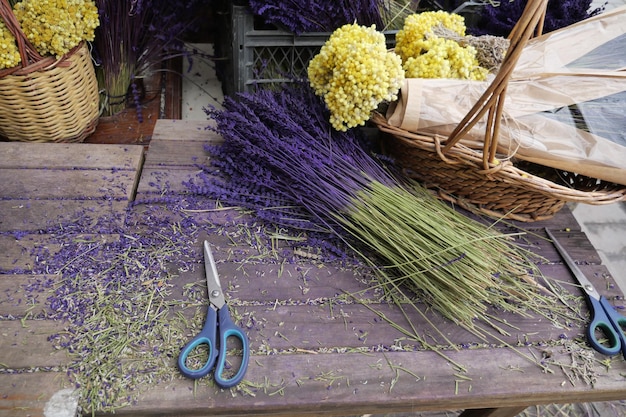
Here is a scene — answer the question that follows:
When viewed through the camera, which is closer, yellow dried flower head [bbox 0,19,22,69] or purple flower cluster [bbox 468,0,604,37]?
yellow dried flower head [bbox 0,19,22,69]

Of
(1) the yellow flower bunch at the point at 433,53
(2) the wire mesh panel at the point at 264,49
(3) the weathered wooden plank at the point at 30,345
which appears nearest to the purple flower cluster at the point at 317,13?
(2) the wire mesh panel at the point at 264,49

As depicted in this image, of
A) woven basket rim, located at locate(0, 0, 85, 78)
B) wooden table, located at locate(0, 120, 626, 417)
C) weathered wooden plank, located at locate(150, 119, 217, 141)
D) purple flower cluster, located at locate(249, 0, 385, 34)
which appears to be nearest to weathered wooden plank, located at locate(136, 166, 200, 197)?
wooden table, located at locate(0, 120, 626, 417)

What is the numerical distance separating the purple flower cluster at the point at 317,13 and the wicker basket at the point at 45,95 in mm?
564

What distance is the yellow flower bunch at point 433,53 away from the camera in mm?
1141

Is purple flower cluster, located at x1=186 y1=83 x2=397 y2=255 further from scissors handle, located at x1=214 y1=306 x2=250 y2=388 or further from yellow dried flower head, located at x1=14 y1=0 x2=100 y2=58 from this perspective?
yellow dried flower head, located at x1=14 y1=0 x2=100 y2=58

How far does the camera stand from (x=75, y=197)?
1.12 m

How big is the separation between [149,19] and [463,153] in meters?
1.31

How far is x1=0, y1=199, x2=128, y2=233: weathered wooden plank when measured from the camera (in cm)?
105

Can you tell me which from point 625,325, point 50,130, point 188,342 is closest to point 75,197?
point 50,130

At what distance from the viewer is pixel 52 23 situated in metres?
1.18

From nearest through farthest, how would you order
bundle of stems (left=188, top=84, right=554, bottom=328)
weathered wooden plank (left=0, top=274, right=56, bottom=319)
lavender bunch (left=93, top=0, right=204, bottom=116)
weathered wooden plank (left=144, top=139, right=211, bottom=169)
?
1. weathered wooden plank (left=0, top=274, right=56, bottom=319)
2. bundle of stems (left=188, top=84, right=554, bottom=328)
3. weathered wooden plank (left=144, top=139, right=211, bottom=169)
4. lavender bunch (left=93, top=0, right=204, bottom=116)

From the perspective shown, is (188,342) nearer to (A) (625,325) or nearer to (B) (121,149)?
(B) (121,149)

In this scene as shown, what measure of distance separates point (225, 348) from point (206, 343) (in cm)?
5

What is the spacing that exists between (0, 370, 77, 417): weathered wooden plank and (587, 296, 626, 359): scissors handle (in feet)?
3.42
